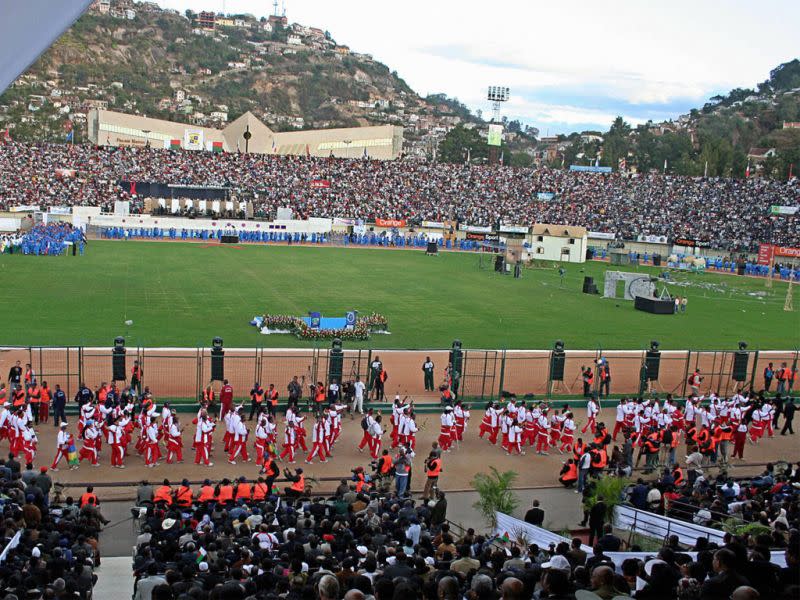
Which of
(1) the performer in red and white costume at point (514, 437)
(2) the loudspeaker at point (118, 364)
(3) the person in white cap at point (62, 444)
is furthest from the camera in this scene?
(2) the loudspeaker at point (118, 364)

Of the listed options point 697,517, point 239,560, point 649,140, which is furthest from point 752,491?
point 649,140

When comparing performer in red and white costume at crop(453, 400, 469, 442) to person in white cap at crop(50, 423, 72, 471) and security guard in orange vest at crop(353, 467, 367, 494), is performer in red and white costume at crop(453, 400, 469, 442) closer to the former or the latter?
security guard in orange vest at crop(353, 467, 367, 494)

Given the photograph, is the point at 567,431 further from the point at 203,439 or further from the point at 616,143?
the point at 616,143

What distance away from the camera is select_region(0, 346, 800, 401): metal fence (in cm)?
2258

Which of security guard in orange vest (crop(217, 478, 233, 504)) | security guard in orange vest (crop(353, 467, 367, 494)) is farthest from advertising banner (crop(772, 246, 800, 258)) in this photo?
security guard in orange vest (crop(217, 478, 233, 504))

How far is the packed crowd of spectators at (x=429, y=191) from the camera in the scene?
71812 millimetres

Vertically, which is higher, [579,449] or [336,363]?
[336,363]

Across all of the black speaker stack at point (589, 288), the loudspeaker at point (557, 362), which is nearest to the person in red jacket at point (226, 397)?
the loudspeaker at point (557, 362)

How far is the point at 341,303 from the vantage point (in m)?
36.4

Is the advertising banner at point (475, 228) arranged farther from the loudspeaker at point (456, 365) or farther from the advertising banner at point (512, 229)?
the loudspeaker at point (456, 365)

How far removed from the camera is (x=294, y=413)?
17734 mm

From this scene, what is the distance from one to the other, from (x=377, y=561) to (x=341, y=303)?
89.6 feet

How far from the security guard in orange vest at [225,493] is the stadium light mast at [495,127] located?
12361cm

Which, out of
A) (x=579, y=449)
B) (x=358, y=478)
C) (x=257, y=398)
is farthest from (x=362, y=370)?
(x=358, y=478)
